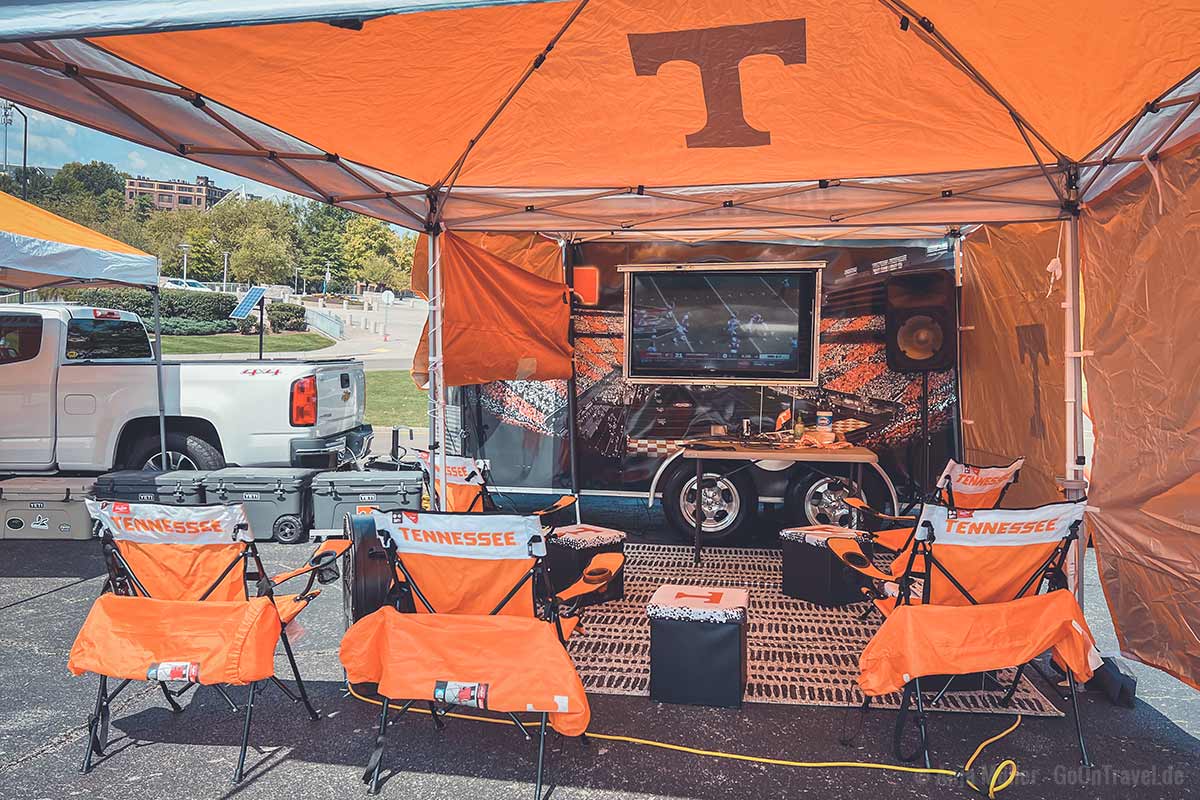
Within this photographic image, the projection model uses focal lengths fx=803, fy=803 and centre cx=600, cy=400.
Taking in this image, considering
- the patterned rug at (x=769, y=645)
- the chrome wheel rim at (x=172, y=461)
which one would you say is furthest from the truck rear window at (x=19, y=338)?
the patterned rug at (x=769, y=645)

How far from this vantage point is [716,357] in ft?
21.8

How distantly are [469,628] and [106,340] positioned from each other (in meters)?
5.98

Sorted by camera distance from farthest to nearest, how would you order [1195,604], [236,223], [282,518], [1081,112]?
1. [236,223]
2. [282,518]
3. [1081,112]
4. [1195,604]

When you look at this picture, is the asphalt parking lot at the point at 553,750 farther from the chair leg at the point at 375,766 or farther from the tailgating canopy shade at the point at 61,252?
the tailgating canopy shade at the point at 61,252

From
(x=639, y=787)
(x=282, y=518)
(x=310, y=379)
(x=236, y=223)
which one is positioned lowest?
(x=639, y=787)

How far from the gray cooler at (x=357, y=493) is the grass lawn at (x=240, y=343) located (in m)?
18.5

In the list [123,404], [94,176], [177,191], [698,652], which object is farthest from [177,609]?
[177,191]

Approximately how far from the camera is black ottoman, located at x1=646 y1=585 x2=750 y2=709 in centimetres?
353

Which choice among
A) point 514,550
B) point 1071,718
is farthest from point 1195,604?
point 514,550

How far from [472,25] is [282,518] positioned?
15.0ft

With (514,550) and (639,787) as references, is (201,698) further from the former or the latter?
(639,787)

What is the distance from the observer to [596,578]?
3.33 m

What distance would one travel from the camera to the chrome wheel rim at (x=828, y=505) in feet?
20.7

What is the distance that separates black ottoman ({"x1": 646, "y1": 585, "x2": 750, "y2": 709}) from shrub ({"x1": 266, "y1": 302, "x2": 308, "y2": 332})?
29114mm
